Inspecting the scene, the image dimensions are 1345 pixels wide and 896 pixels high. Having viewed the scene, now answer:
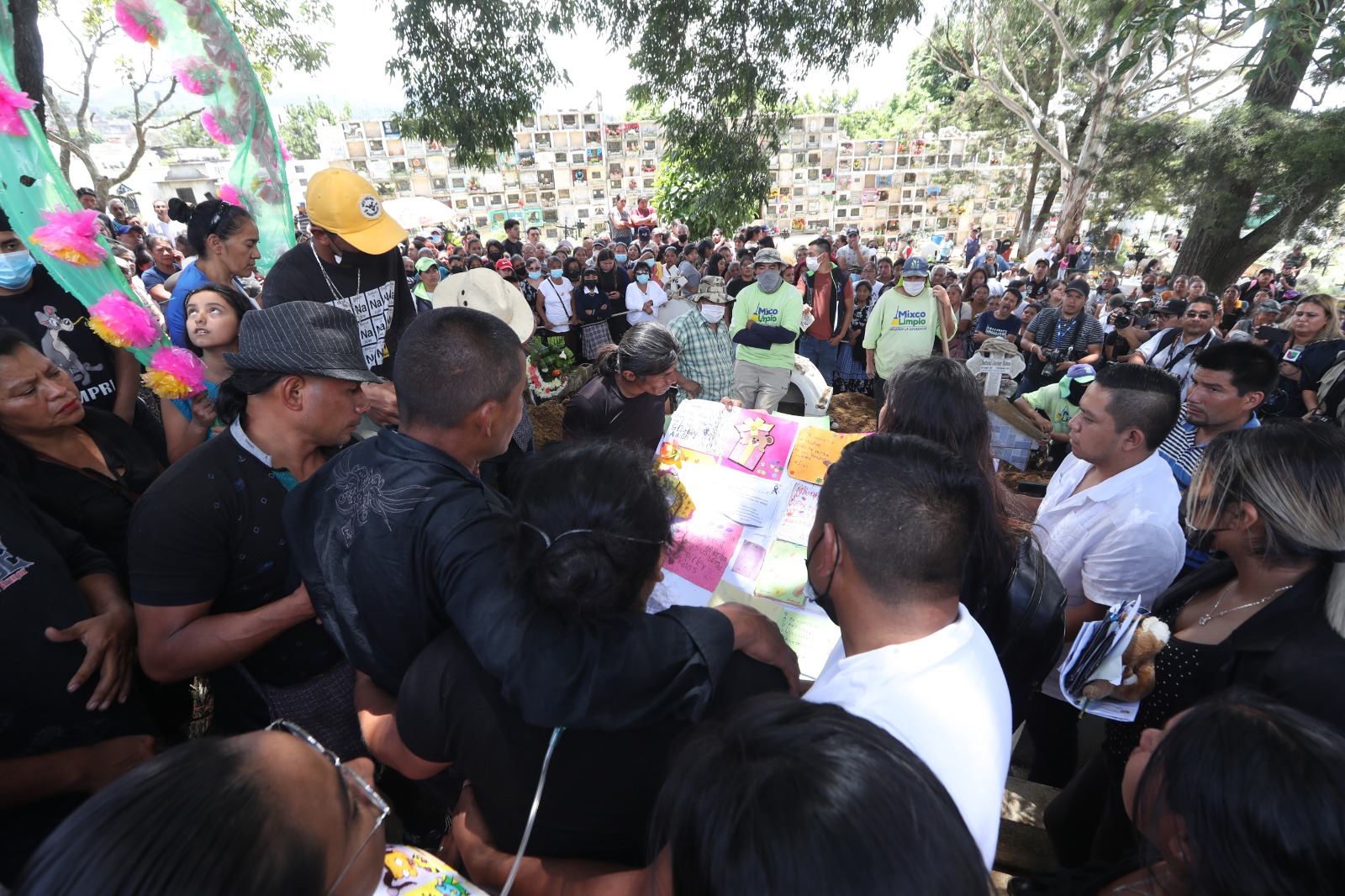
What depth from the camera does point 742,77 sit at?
711 cm

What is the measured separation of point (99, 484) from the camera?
6.88 feet

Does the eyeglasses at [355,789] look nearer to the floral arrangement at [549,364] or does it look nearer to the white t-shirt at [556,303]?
the floral arrangement at [549,364]

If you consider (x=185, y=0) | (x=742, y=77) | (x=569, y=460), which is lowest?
(x=569, y=460)

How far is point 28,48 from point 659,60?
5408 mm

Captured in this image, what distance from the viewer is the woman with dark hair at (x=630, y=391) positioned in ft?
11.2

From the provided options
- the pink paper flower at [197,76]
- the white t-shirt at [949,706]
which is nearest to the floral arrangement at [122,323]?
the pink paper flower at [197,76]

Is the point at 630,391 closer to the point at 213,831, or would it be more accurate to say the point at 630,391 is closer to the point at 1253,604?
the point at 1253,604

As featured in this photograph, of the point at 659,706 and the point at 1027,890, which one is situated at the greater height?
the point at 659,706

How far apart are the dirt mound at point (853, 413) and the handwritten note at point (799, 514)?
4143 millimetres

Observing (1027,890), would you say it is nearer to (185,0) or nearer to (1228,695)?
(1228,695)

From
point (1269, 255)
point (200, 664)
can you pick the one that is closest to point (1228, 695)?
point (200, 664)

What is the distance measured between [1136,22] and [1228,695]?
10.6 feet

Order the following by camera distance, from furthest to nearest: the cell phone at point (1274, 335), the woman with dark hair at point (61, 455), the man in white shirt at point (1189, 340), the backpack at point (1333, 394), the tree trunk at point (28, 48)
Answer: the cell phone at point (1274, 335) < the man in white shirt at point (1189, 340) < the backpack at point (1333, 394) < the tree trunk at point (28, 48) < the woman with dark hair at point (61, 455)

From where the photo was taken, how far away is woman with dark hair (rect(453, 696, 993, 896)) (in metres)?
0.68
